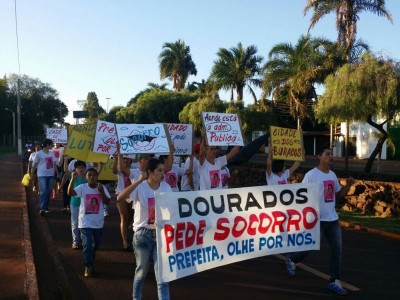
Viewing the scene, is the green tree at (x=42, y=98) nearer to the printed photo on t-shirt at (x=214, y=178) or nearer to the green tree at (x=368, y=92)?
the green tree at (x=368, y=92)

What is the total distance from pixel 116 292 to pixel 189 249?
1892 mm

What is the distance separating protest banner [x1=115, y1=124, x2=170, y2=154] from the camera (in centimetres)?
664

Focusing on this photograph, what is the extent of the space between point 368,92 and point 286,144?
9.46 meters

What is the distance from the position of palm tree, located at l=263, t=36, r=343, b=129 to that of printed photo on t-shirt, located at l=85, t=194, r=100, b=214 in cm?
1852

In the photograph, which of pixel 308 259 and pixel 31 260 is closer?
pixel 31 260

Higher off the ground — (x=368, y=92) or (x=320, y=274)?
(x=368, y=92)

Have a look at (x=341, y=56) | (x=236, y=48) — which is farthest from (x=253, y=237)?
(x=236, y=48)

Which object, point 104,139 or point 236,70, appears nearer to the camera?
point 104,139

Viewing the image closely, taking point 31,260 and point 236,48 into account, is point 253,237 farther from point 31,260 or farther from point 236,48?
point 236,48

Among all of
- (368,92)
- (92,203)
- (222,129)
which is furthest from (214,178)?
(368,92)

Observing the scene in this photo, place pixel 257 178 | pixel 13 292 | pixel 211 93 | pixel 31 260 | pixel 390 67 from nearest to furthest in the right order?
1. pixel 13 292
2. pixel 31 260
3. pixel 390 67
4. pixel 257 178
5. pixel 211 93

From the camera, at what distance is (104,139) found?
8.21 m

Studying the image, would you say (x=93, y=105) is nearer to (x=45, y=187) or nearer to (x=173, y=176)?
(x=45, y=187)

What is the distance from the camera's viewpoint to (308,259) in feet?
25.8
